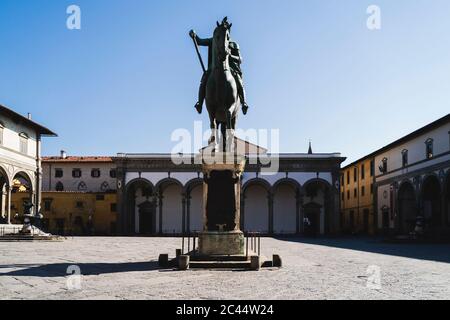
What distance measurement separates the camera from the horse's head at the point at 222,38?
35.1 feet

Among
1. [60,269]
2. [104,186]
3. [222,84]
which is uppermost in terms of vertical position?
[222,84]

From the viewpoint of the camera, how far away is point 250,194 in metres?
42.4

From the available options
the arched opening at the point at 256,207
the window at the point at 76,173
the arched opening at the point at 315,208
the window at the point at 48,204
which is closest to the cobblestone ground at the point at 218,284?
the arched opening at the point at 256,207

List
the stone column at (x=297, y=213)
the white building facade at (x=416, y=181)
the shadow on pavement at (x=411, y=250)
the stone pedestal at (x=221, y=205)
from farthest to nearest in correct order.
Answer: the stone column at (x=297, y=213)
the white building facade at (x=416, y=181)
the shadow on pavement at (x=411, y=250)
the stone pedestal at (x=221, y=205)

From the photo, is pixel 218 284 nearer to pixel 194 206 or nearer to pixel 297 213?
pixel 297 213

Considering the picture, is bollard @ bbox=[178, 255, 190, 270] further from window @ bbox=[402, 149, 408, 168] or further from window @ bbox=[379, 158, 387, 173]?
window @ bbox=[379, 158, 387, 173]

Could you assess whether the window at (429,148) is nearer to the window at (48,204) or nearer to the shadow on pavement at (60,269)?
the shadow on pavement at (60,269)

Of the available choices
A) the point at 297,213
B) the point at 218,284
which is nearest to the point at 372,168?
the point at 297,213

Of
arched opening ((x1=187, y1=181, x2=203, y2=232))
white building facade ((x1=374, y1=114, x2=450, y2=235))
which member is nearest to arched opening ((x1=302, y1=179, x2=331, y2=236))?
white building facade ((x1=374, y1=114, x2=450, y2=235))

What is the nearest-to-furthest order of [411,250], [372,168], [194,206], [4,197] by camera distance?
[411,250] < [4,197] < [194,206] < [372,168]

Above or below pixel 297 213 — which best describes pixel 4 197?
above

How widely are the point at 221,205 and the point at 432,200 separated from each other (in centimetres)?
2705

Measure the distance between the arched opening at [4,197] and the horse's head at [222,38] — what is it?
26733 mm
